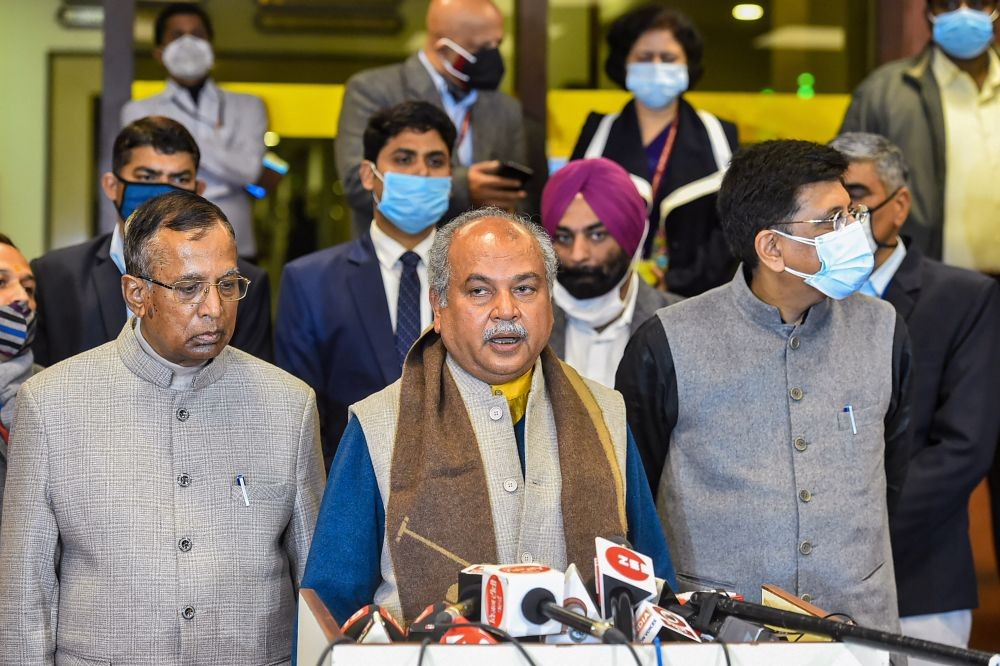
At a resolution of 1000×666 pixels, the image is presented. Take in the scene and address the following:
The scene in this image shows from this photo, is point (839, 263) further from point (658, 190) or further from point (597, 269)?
point (658, 190)

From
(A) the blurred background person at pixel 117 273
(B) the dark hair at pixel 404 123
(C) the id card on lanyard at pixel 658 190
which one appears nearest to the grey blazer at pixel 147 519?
Result: (A) the blurred background person at pixel 117 273

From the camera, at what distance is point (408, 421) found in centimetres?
301

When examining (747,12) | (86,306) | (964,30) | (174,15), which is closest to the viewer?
(86,306)

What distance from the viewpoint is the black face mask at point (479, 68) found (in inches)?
216

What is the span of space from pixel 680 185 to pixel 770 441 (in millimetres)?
2033

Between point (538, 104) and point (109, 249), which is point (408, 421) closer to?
point (109, 249)

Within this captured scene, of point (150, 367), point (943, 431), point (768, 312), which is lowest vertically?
point (943, 431)

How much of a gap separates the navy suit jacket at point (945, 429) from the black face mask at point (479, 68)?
1817mm

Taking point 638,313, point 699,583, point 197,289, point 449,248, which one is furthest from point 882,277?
point 197,289

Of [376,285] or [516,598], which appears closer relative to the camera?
[516,598]

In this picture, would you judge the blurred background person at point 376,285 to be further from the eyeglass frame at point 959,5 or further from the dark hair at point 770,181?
the eyeglass frame at point 959,5

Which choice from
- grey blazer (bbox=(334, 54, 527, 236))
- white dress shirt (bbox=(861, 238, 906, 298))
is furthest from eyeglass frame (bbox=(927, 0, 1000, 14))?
grey blazer (bbox=(334, 54, 527, 236))

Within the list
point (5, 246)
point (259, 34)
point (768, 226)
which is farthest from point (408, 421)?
point (259, 34)

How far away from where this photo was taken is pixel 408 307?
4570 millimetres
